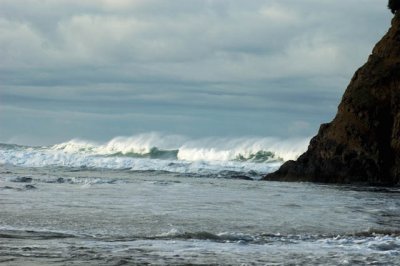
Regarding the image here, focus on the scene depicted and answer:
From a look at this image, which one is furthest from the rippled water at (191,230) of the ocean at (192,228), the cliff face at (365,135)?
the cliff face at (365,135)

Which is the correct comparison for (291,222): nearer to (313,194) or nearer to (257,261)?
(257,261)

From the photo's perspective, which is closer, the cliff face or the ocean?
the ocean

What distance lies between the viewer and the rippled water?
36.7 ft

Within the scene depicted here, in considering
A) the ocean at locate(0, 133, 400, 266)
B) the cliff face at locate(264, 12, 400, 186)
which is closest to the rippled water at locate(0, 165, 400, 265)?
the ocean at locate(0, 133, 400, 266)

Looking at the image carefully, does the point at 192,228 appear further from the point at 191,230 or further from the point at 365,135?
the point at 365,135

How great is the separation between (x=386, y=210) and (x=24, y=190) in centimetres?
1329

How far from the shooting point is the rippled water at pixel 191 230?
11.2 m

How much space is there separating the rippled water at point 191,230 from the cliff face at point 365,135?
16.4 m

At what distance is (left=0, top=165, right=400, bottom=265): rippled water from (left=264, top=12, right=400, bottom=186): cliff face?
16.4 m

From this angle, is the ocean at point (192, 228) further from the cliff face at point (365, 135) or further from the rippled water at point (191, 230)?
the cliff face at point (365, 135)

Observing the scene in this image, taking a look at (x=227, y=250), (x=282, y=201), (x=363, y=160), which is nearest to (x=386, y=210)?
(x=282, y=201)

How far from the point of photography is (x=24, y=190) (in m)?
26.0

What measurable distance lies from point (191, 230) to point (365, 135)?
28695 millimetres

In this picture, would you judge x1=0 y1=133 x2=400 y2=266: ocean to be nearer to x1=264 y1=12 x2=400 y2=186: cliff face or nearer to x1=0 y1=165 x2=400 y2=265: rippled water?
x1=0 y1=165 x2=400 y2=265: rippled water
